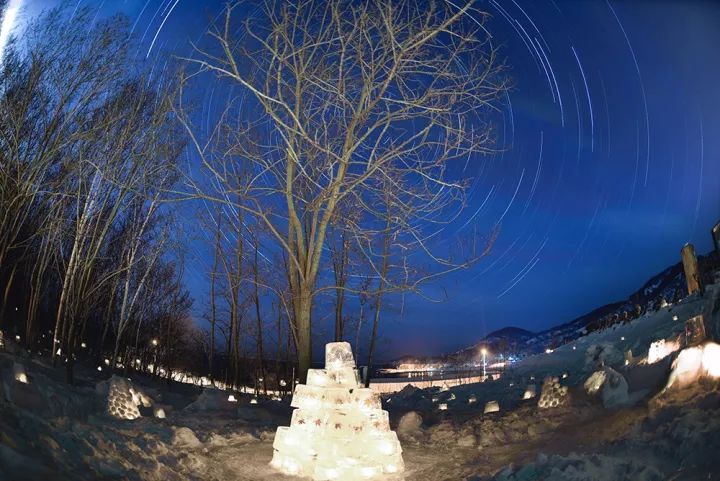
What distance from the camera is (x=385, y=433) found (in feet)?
27.9

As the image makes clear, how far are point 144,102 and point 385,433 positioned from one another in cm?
1403

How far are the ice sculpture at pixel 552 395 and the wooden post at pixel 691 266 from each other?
770 centimetres

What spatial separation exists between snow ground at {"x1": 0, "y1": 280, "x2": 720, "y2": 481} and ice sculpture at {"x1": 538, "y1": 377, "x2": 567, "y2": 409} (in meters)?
0.25

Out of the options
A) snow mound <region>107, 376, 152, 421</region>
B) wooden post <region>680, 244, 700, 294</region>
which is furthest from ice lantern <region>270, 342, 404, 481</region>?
wooden post <region>680, 244, 700, 294</region>

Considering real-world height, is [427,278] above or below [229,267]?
below

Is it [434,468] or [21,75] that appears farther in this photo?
[21,75]

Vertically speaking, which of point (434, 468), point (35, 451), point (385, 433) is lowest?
point (434, 468)

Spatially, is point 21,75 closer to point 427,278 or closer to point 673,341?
point 427,278

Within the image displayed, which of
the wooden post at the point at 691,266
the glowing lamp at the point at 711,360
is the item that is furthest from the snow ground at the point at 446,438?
the wooden post at the point at 691,266

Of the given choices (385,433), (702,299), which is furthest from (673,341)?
(385,433)

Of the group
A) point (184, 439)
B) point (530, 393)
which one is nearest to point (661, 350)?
point (530, 393)

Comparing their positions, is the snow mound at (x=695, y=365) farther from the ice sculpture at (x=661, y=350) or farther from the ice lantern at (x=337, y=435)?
the ice lantern at (x=337, y=435)

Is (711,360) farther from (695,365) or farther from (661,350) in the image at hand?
(661,350)

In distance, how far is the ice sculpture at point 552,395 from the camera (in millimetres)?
11703
